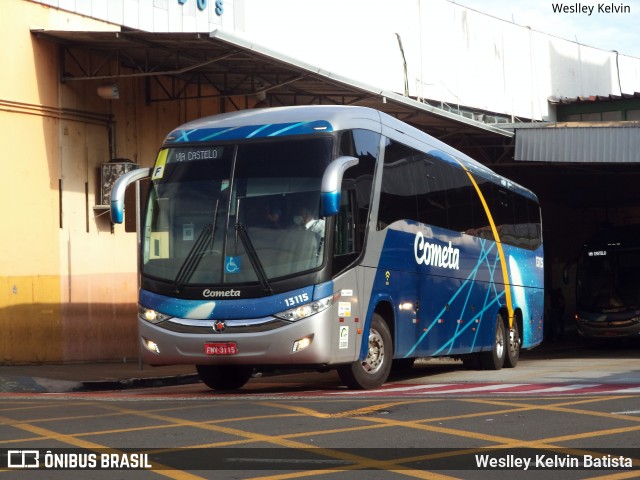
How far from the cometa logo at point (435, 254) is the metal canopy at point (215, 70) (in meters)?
5.22

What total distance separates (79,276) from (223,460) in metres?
13.8

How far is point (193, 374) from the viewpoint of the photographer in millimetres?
19297

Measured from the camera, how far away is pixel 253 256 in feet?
43.2

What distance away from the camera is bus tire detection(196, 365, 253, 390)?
50.5ft

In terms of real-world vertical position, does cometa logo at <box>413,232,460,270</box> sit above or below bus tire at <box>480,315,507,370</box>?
above

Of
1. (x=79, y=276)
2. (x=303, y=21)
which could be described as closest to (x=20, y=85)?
(x=79, y=276)

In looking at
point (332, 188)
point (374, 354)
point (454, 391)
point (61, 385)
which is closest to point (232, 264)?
point (332, 188)

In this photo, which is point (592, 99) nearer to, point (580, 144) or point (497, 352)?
point (580, 144)

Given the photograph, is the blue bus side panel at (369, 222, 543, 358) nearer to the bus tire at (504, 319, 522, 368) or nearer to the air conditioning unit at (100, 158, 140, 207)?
the bus tire at (504, 319, 522, 368)

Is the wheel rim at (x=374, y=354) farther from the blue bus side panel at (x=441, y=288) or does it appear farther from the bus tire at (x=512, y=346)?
the bus tire at (x=512, y=346)

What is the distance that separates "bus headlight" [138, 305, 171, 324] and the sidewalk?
6.09 feet

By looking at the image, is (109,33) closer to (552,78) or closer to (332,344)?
(332,344)

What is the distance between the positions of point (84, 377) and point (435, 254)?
593 centimetres

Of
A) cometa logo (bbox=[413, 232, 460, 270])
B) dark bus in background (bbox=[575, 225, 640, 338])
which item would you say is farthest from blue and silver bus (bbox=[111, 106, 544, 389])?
dark bus in background (bbox=[575, 225, 640, 338])
